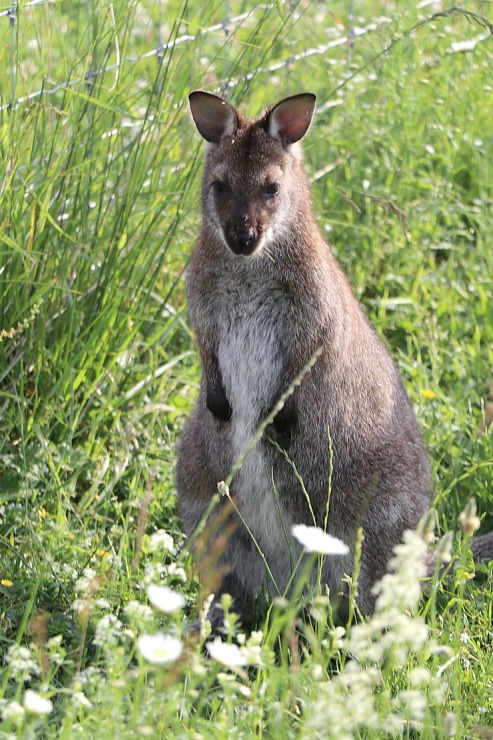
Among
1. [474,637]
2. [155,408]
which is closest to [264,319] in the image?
[155,408]

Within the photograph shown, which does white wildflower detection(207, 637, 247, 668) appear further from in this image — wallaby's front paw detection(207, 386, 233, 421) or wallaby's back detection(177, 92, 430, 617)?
wallaby's front paw detection(207, 386, 233, 421)

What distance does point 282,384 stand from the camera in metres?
3.86

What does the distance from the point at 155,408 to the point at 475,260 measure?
1.94m

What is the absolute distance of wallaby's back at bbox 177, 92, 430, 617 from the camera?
149 inches

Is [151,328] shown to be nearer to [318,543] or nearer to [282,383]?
[282,383]

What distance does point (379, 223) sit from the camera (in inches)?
220

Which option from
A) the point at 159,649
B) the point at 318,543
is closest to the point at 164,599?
the point at 159,649

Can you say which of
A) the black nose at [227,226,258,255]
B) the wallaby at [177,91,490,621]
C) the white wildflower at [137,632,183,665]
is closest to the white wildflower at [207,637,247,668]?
the white wildflower at [137,632,183,665]

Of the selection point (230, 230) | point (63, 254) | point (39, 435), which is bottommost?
point (39, 435)

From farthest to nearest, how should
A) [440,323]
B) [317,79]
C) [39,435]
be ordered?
[317,79]
[440,323]
[39,435]

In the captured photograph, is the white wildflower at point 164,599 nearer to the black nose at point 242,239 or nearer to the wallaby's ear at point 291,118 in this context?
the black nose at point 242,239

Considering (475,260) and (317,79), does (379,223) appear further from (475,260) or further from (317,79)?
(317,79)

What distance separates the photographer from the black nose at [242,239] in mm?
3566

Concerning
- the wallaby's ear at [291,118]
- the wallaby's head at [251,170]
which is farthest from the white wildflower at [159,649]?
the wallaby's ear at [291,118]
